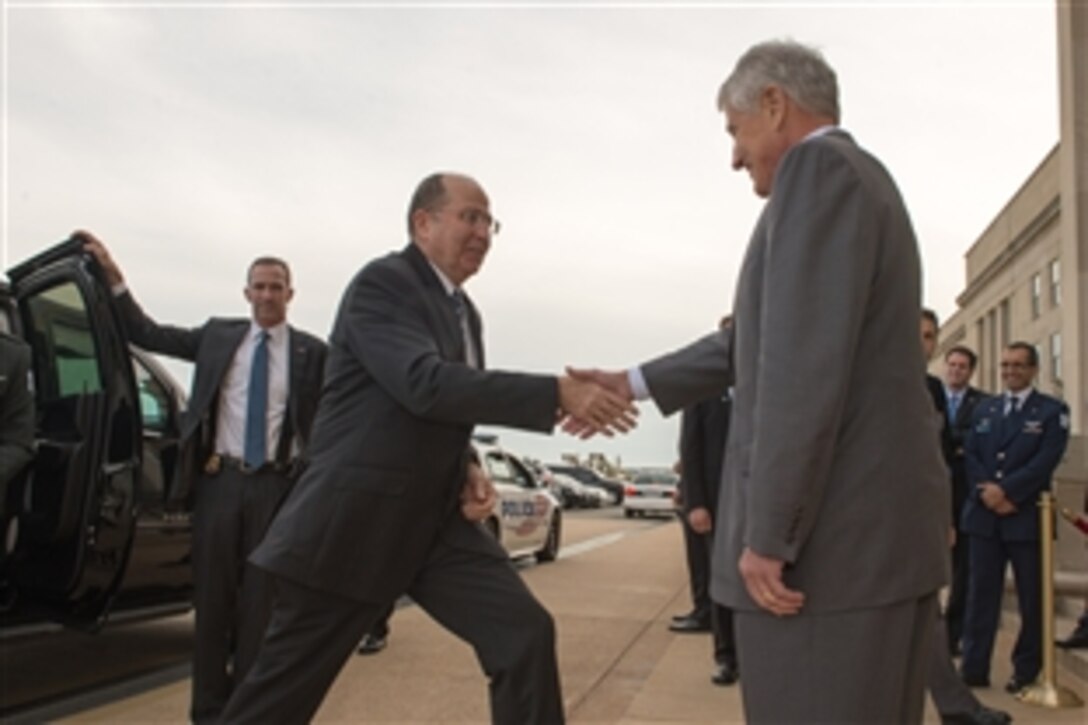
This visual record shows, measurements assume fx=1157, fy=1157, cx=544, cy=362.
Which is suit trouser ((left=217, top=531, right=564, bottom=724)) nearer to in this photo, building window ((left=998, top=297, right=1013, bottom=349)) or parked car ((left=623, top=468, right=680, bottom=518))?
parked car ((left=623, top=468, right=680, bottom=518))

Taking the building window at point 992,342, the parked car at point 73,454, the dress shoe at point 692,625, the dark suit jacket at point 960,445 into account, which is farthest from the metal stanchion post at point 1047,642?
the building window at point 992,342

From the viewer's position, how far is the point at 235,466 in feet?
16.0

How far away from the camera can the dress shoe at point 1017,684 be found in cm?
578

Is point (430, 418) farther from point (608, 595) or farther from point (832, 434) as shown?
point (608, 595)

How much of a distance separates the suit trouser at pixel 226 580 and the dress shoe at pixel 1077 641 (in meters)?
4.54

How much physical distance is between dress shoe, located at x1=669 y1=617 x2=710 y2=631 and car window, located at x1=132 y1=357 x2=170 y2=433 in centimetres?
379

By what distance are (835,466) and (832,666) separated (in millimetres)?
357

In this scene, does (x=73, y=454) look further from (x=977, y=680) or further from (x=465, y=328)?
(x=977, y=680)

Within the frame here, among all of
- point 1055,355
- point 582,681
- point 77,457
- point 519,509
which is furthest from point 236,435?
point 1055,355

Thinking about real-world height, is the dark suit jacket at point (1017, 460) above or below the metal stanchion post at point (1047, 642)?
above

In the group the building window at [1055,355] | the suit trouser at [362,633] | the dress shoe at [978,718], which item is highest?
the building window at [1055,355]

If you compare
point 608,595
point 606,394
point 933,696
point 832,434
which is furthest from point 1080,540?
point 832,434

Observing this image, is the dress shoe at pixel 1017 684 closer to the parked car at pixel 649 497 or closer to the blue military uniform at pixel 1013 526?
the blue military uniform at pixel 1013 526

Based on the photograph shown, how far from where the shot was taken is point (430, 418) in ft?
9.95
